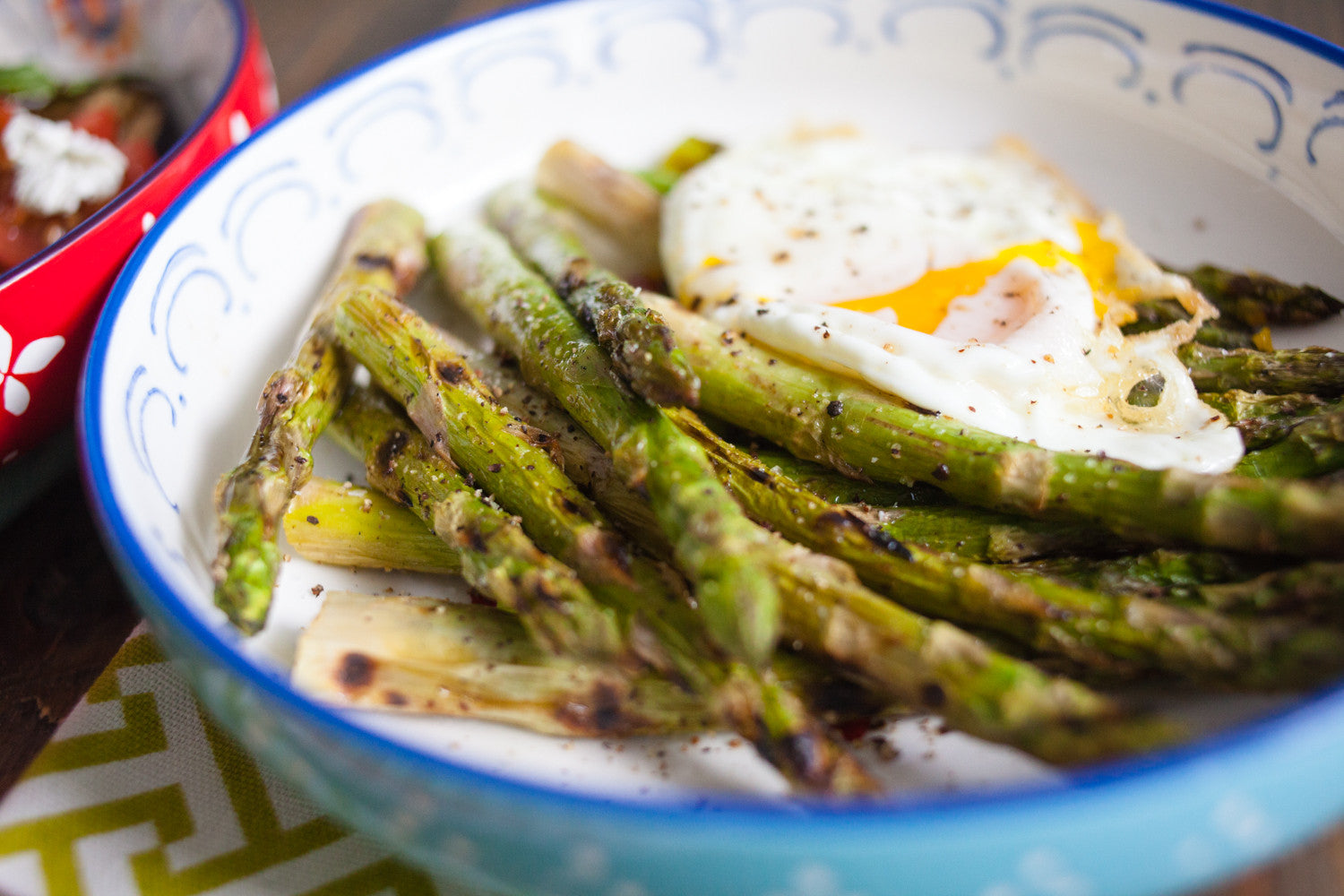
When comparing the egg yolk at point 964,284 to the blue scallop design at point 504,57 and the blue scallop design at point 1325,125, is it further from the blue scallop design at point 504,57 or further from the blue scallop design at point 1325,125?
the blue scallop design at point 504,57

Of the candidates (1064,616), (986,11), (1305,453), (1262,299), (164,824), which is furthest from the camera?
(986,11)

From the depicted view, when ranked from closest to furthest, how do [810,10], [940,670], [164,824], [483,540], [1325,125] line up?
[940,670] < [164,824] < [483,540] < [1325,125] < [810,10]

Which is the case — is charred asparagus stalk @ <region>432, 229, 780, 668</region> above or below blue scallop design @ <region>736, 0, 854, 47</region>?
below

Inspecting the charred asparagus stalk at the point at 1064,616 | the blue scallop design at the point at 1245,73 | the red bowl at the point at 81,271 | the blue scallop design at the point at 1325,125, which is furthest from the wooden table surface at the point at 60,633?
the blue scallop design at the point at 1245,73

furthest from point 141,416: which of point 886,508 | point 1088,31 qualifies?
point 1088,31

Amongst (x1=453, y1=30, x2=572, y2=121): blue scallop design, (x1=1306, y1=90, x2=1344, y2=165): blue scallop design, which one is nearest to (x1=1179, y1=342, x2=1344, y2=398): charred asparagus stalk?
(x1=1306, y1=90, x2=1344, y2=165): blue scallop design

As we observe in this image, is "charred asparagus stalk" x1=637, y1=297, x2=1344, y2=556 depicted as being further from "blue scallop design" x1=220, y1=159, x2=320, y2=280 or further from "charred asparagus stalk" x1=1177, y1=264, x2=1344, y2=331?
"blue scallop design" x1=220, y1=159, x2=320, y2=280

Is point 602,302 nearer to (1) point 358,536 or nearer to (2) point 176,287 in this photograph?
(1) point 358,536
